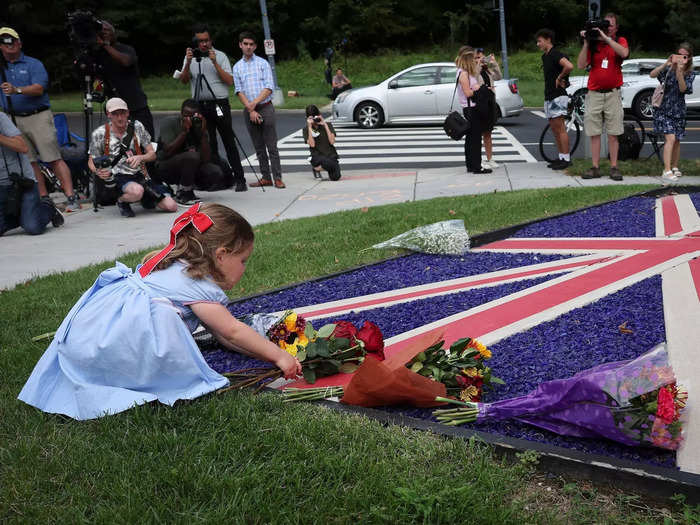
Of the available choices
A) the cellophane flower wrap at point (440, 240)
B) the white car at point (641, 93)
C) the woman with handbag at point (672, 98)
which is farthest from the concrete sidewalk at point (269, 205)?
the white car at point (641, 93)

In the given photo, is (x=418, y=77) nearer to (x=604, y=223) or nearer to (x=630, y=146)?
(x=630, y=146)

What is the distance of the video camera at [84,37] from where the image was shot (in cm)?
867

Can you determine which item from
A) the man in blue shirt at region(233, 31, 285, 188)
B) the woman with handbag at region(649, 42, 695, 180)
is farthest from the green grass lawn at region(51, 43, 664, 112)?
the woman with handbag at region(649, 42, 695, 180)

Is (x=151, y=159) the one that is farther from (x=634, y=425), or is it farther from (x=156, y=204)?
(x=634, y=425)

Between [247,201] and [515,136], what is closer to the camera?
[247,201]

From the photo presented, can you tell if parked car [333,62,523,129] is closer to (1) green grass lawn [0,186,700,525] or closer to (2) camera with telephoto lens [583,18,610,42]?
(2) camera with telephoto lens [583,18,610,42]

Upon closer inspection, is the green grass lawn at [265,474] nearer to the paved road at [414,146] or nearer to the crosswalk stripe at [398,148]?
the paved road at [414,146]

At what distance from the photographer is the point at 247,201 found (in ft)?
31.3

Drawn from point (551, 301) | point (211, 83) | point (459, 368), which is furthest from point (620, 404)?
point (211, 83)

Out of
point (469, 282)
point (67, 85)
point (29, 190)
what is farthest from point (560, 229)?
point (67, 85)

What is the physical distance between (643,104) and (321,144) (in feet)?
33.7

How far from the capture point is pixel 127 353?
10.3ft

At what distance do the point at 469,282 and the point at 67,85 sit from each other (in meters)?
41.0

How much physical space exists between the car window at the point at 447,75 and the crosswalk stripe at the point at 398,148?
1.18 metres
